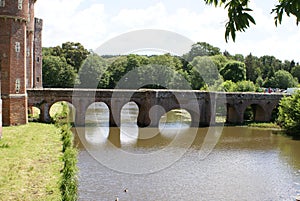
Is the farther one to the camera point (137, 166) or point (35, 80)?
point (35, 80)

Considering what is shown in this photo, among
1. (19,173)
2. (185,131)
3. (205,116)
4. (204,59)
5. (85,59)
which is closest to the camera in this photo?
(19,173)

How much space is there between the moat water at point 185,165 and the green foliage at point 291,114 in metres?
1.53

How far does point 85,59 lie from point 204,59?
22149mm

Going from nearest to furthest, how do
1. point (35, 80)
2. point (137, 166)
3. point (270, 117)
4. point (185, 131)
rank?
point (137, 166) < point (185, 131) < point (270, 117) < point (35, 80)

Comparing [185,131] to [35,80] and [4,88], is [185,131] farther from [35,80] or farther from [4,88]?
[35,80]

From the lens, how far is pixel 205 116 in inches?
1404

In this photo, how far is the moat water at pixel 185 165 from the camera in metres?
15.4

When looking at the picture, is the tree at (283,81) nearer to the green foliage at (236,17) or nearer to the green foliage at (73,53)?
the green foliage at (73,53)

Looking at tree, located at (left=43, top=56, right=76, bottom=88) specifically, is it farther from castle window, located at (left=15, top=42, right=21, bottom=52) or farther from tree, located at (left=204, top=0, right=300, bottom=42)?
tree, located at (left=204, top=0, right=300, bottom=42)

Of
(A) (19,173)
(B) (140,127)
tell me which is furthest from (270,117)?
(A) (19,173)

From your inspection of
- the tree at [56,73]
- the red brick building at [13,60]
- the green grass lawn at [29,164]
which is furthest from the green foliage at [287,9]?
the tree at [56,73]

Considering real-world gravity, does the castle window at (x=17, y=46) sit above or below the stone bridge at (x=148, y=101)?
above

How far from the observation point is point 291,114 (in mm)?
32594

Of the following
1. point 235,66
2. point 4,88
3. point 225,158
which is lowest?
point 225,158
